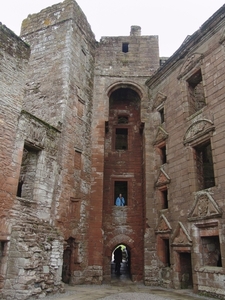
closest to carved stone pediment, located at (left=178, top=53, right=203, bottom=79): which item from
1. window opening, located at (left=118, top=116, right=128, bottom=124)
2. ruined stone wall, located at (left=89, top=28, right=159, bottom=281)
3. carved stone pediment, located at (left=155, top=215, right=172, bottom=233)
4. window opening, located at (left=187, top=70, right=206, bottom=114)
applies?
window opening, located at (left=187, top=70, right=206, bottom=114)

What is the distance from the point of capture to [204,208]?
1088 cm

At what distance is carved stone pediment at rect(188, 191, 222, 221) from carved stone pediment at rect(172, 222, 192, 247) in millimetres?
664

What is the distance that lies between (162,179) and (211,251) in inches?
161

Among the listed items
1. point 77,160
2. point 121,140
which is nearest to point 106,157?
point 121,140

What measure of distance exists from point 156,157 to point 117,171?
8.60 feet

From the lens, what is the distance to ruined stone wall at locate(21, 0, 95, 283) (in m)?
12.6

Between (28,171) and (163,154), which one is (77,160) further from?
(163,154)

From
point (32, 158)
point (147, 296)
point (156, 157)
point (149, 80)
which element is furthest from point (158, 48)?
point (147, 296)

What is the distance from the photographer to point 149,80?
1647 centimetres

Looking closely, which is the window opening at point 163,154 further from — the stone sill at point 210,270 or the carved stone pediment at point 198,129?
the stone sill at point 210,270

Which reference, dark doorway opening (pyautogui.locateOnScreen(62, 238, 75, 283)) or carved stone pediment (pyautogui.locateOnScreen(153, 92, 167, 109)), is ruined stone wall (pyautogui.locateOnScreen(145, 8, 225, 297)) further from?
dark doorway opening (pyautogui.locateOnScreen(62, 238, 75, 283))

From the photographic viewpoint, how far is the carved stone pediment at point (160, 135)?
14.4 metres

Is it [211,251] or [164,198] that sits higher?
[164,198]

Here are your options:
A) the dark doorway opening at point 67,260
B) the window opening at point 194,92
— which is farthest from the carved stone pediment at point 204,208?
the dark doorway opening at point 67,260
